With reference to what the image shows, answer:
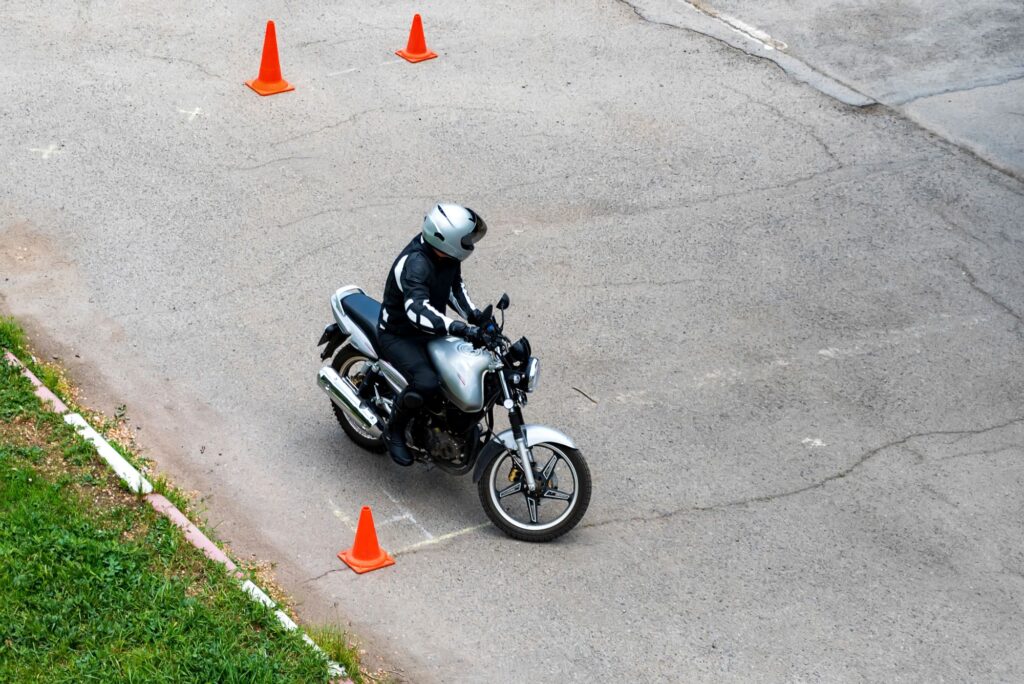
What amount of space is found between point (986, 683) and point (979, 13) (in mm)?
11947

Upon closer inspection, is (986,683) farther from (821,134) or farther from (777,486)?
(821,134)

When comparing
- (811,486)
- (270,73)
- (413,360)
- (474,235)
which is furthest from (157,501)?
(270,73)

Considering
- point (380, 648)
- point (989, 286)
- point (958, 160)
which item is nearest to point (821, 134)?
point (958, 160)

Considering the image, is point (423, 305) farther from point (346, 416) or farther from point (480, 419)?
point (346, 416)

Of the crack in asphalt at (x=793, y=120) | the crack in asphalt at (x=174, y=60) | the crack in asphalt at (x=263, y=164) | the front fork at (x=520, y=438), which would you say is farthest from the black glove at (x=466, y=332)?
the crack in asphalt at (x=174, y=60)

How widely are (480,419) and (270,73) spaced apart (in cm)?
671

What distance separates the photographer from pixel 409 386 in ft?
25.4

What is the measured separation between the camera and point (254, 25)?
14742mm

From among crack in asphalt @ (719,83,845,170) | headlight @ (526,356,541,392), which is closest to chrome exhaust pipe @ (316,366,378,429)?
headlight @ (526,356,541,392)

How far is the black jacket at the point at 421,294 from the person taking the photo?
7.45 m

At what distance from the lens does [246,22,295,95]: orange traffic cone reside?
1318cm

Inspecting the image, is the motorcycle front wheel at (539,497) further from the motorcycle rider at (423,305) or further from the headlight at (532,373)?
the motorcycle rider at (423,305)

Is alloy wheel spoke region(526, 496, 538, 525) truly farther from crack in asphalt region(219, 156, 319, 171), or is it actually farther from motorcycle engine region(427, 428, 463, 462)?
crack in asphalt region(219, 156, 319, 171)

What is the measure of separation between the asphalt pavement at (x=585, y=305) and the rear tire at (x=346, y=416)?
0.32ft
